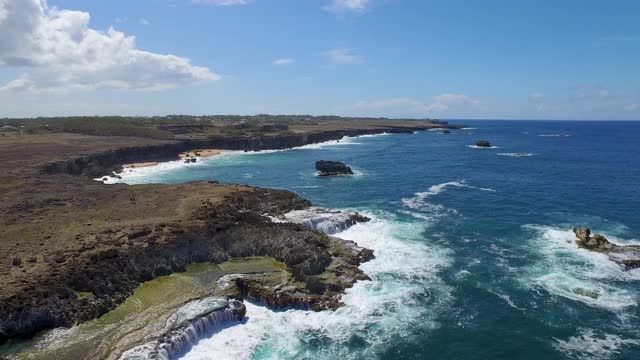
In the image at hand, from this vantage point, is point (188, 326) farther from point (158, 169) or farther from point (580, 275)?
point (158, 169)

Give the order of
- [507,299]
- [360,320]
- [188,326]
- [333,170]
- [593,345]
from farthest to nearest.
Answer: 1. [333,170]
2. [507,299]
3. [360,320]
4. [188,326]
5. [593,345]

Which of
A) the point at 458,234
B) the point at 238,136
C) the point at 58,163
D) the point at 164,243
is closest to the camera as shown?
the point at 164,243

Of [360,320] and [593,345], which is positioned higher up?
[360,320]

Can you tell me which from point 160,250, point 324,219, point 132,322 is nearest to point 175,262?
point 160,250

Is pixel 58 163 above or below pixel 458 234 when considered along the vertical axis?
above

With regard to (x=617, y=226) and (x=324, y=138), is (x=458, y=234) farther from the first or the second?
(x=324, y=138)

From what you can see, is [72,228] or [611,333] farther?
[72,228]

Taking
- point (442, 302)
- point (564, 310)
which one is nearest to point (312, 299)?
point (442, 302)

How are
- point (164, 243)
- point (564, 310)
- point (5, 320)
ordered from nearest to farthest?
point (5, 320) < point (564, 310) < point (164, 243)

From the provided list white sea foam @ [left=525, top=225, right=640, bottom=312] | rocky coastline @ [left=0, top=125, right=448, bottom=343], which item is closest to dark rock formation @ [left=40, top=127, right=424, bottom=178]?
rocky coastline @ [left=0, top=125, right=448, bottom=343]
